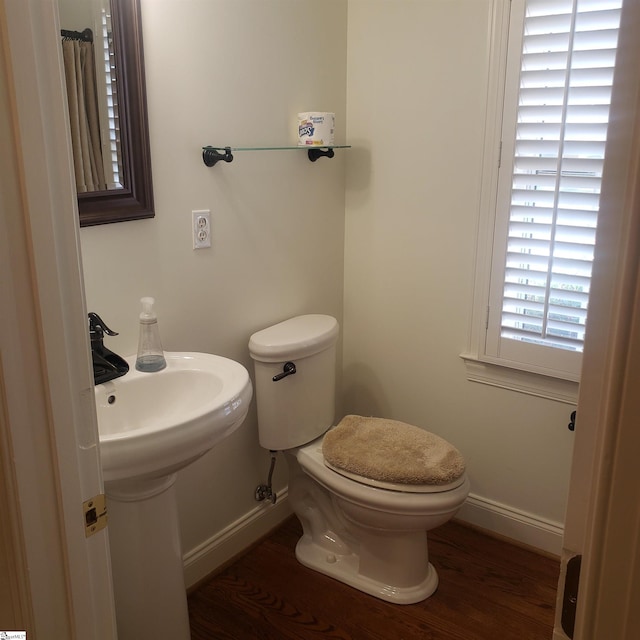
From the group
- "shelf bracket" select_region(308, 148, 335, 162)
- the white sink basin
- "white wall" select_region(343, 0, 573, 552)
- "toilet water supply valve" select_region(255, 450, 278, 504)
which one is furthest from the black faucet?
"white wall" select_region(343, 0, 573, 552)

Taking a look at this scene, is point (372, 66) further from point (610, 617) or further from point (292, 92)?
point (610, 617)

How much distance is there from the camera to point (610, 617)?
0.52 m

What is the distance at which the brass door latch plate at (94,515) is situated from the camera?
87 centimetres

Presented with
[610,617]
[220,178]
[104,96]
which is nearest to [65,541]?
[610,617]

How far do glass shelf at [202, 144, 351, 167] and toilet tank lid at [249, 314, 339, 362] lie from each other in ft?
1.88

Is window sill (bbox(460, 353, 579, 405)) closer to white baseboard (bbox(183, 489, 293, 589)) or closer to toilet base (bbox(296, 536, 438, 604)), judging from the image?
toilet base (bbox(296, 536, 438, 604))

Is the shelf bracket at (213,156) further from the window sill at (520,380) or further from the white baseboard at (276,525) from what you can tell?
the white baseboard at (276,525)

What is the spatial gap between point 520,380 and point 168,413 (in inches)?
48.1

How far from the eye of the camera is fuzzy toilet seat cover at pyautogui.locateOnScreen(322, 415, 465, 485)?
1924mm

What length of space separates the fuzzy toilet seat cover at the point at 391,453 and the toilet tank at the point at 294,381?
0.11 m

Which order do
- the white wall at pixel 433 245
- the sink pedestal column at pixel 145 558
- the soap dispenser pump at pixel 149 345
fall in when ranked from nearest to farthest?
the sink pedestal column at pixel 145 558 < the soap dispenser pump at pixel 149 345 < the white wall at pixel 433 245

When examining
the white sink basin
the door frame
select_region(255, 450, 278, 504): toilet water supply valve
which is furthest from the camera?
select_region(255, 450, 278, 504): toilet water supply valve

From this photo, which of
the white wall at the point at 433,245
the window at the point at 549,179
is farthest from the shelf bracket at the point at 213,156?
the window at the point at 549,179

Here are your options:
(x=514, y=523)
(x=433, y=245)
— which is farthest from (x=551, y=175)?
(x=514, y=523)
